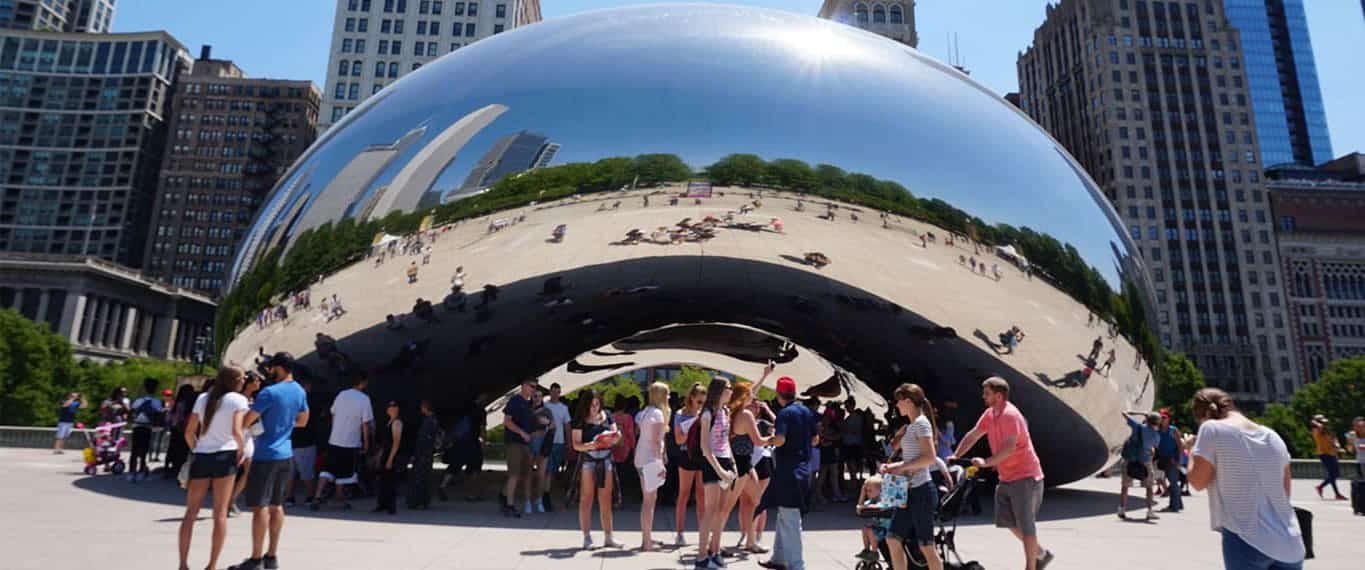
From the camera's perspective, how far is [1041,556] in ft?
18.8

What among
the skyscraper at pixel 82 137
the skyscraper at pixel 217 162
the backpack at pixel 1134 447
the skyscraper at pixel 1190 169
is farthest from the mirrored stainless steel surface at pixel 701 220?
the skyscraper at pixel 82 137

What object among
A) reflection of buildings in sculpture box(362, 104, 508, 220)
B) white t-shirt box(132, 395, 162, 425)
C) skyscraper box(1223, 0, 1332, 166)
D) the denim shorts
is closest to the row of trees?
white t-shirt box(132, 395, 162, 425)

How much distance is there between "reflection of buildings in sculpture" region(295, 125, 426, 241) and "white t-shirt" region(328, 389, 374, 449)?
1.87 m

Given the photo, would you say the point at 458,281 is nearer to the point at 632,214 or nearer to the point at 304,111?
the point at 632,214

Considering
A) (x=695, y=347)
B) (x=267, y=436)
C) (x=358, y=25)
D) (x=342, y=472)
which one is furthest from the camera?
(x=358, y=25)

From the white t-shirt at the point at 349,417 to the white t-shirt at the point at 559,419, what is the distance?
6.60ft

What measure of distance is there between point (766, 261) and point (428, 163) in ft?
11.7

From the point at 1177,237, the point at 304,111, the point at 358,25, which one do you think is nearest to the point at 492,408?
the point at 358,25

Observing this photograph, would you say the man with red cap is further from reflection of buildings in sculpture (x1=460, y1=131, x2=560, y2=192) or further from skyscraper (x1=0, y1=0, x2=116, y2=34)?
skyscraper (x1=0, y1=0, x2=116, y2=34)

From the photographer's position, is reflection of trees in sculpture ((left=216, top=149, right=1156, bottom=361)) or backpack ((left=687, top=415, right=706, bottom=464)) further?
reflection of trees in sculpture ((left=216, top=149, right=1156, bottom=361))

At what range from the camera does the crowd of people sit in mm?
3639

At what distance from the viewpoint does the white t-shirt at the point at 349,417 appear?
8.34 meters

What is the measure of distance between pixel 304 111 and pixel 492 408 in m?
131

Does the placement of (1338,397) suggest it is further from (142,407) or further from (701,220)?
(142,407)
